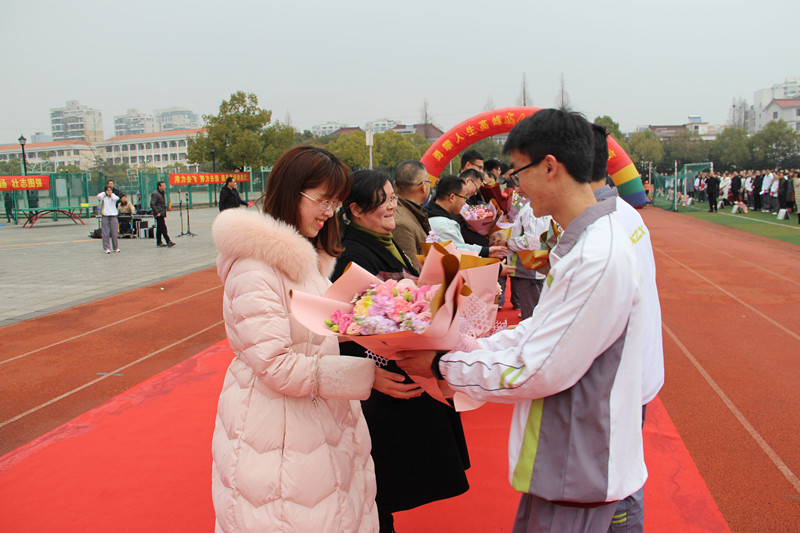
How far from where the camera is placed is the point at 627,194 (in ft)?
29.0

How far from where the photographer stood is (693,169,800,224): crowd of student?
65.8 ft

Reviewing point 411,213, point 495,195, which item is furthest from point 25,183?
point 411,213

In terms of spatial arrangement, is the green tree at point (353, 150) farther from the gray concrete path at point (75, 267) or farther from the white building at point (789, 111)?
the white building at point (789, 111)

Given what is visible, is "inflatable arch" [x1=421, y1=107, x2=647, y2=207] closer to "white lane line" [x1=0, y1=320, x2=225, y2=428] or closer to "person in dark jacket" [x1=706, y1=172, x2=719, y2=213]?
"white lane line" [x1=0, y1=320, x2=225, y2=428]

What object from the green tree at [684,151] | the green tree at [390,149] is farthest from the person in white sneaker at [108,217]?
the green tree at [684,151]

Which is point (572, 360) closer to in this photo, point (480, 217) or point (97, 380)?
point (480, 217)

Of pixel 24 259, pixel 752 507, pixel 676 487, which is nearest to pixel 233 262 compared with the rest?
pixel 676 487

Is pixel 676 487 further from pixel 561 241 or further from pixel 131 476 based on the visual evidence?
pixel 131 476

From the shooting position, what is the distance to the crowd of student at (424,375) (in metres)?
1.34

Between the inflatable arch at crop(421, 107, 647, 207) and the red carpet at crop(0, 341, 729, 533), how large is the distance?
5.35 metres

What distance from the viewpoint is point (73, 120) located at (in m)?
170

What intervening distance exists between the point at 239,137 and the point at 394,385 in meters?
36.4

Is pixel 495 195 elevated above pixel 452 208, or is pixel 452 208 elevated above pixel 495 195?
pixel 495 195

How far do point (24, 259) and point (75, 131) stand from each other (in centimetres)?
17625
